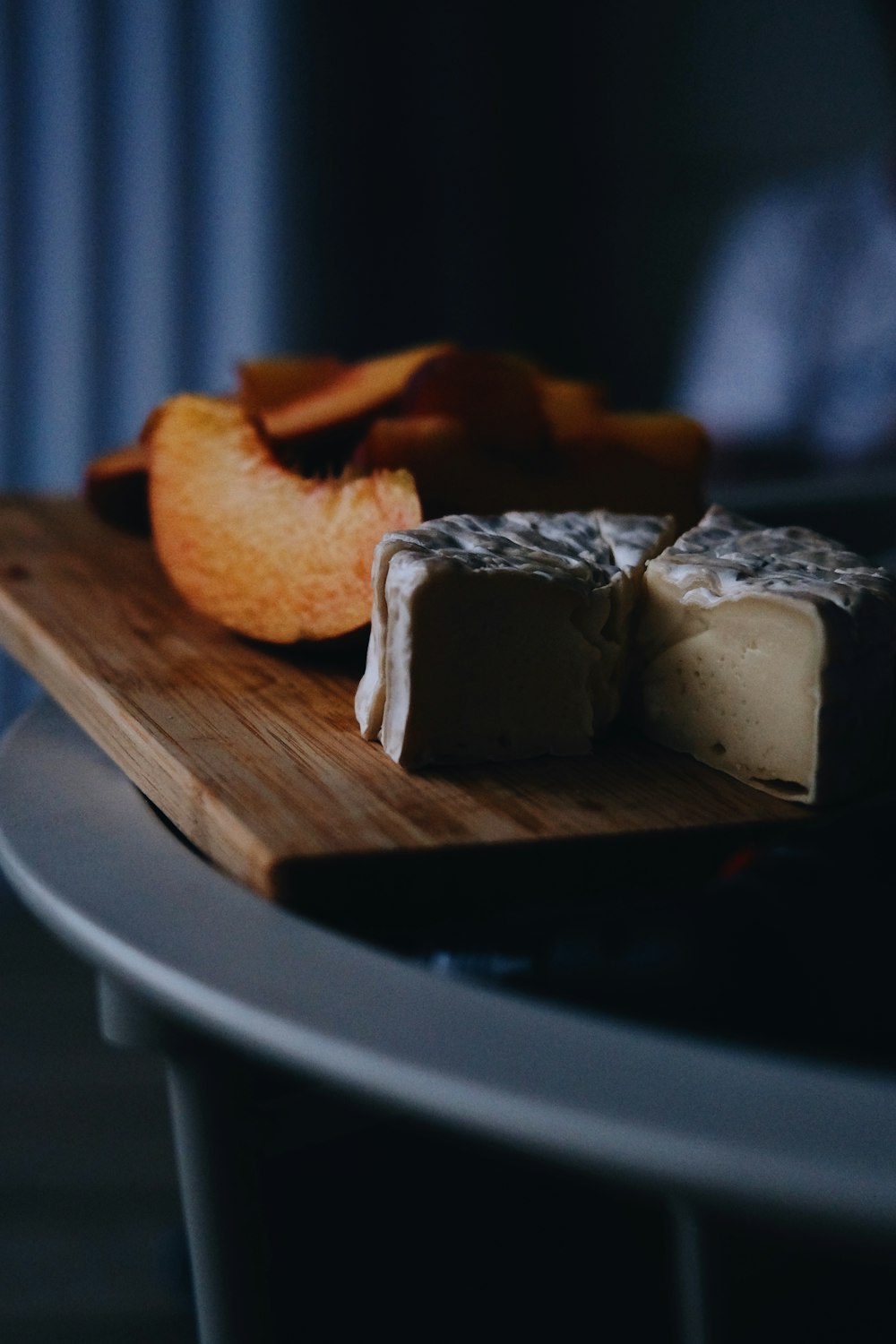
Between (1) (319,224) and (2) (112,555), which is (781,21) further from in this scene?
(2) (112,555)

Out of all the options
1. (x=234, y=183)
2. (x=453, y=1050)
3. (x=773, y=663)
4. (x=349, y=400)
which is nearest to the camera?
(x=453, y=1050)

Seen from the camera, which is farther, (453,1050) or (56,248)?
(56,248)

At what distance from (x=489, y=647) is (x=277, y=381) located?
1.95ft

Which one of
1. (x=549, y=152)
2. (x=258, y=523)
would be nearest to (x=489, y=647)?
(x=258, y=523)

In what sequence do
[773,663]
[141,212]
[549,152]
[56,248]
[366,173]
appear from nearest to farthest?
[773,663] → [56,248] → [141,212] → [366,173] → [549,152]

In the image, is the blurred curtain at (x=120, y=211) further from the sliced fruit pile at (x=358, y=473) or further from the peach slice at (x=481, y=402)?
the peach slice at (x=481, y=402)

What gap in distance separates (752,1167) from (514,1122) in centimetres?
7

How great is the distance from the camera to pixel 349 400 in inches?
43.6

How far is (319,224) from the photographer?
3859 millimetres

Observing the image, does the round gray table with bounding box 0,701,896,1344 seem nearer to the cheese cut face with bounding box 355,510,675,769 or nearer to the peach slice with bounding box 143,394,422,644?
Result: the cheese cut face with bounding box 355,510,675,769

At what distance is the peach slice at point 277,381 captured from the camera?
1218 millimetres

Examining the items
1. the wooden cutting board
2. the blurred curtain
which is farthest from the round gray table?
the blurred curtain

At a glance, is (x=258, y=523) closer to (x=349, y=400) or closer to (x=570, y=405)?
(x=349, y=400)

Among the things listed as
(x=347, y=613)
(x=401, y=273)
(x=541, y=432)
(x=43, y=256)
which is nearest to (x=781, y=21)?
(x=401, y=273)
